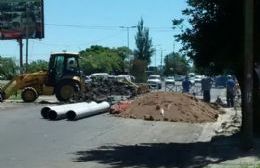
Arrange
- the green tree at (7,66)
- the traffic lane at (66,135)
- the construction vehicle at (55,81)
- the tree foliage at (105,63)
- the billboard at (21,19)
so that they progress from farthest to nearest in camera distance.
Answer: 1. the tree foliage at (105,63)
2. the green tree at (7,66)
3. the billboard at (21,19)
4. the construction vehicle at (55,81)
5. the traffic lane at (66,135)

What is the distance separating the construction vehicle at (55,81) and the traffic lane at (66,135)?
1101 cm

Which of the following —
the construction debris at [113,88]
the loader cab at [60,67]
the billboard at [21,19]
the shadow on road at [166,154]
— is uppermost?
the billboard at [21,19]

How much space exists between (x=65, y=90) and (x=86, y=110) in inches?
487

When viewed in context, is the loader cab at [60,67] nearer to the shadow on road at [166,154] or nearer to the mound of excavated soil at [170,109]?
the mound of excavated soil at [170,109]

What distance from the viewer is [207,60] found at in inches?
738

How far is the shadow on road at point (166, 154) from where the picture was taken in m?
14.5

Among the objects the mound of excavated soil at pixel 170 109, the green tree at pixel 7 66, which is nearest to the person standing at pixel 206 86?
the mound of excavated soil at pixel 170 109

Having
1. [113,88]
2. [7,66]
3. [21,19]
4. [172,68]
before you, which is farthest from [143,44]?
[113,88]

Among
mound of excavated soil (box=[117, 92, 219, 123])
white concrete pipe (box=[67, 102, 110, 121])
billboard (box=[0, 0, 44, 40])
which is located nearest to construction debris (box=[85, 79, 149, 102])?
white concrete pipe (box=[67, 102, 110, 121])

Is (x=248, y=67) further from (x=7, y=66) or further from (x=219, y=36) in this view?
(x=7, y=66)

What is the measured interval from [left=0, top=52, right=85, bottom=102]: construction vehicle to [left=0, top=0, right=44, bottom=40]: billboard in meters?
23.0

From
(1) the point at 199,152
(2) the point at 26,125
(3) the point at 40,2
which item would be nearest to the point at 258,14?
(1) the point at 199,152

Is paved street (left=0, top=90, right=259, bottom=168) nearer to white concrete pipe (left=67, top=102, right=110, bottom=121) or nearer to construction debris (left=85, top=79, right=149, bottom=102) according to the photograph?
white concrete pipe (left=67, top=102, right=110, bottom=121)

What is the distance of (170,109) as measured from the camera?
29078 mm
